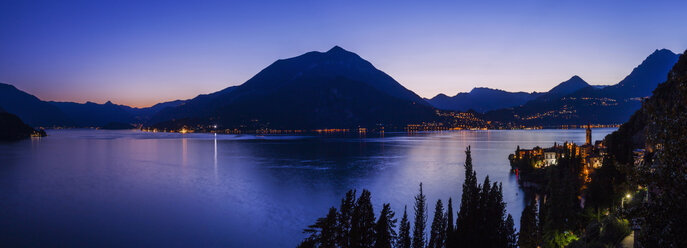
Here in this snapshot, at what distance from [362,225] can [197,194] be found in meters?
35.5

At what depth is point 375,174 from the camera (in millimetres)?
67938

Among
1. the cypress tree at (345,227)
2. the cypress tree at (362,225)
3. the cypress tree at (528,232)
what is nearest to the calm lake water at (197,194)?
the cypress tree at (528,232)

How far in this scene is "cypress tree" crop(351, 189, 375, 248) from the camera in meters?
21.6

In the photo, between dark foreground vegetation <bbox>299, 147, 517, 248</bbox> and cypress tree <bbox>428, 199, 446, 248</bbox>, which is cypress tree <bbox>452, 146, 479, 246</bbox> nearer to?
dark foreground vegetation <bbox>299, 147, 517, 248</bbox>

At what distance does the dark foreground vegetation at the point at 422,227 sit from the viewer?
71.1 ft

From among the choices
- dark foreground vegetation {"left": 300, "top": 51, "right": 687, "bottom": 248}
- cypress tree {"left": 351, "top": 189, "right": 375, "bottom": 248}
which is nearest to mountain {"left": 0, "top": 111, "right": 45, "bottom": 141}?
dark foreground vegetation {"left": 300, "top": 51, "right": 687, "bottom": 248}

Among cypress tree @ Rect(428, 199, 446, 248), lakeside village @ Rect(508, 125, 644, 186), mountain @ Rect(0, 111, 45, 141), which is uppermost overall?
mountain @ Rect(0, 111, 45, 141)

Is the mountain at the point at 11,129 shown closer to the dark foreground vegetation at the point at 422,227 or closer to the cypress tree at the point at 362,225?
the dark foreground vegetation at the point at 422,227

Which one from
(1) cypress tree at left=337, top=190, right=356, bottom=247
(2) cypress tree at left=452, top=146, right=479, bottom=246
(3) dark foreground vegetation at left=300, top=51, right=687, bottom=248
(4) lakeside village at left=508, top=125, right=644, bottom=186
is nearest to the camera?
(3) dark foreground vegetation at left=300, top=51, right=687, bottom=248

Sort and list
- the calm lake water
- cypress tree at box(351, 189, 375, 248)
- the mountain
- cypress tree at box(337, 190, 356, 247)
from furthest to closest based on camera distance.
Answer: the mountain, the calm lake water, cypress tree at box(351, 189, 375, 248), cypress tree at box(337, 190, 356, 247)

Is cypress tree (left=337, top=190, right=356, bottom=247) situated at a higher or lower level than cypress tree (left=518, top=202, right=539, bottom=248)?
higher

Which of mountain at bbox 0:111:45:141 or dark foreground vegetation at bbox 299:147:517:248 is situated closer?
dark foreground vegetation at bbox 299:147:517:248

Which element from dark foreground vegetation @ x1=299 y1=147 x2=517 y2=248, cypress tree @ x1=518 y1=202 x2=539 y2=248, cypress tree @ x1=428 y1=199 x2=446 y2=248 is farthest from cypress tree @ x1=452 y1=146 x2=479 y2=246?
cypress tree @ x1=518 y1=202 x2=539 y2=248

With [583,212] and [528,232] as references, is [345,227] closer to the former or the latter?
[528,232]
